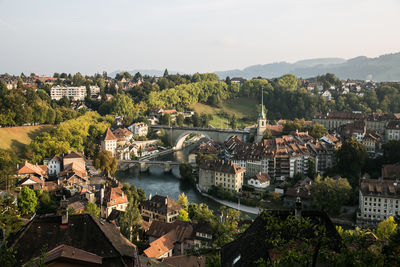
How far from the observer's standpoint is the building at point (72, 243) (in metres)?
7.21

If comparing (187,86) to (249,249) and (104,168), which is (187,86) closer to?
(104,168)

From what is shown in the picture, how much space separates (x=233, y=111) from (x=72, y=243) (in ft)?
217

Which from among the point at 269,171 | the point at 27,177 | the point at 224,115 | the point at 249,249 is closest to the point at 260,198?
the point at 269,171

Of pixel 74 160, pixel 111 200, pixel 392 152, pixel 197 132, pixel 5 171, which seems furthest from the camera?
pixel 197 132

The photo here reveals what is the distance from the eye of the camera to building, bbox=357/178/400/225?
25234 mm

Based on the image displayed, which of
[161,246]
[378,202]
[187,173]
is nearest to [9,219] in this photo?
[161,246]

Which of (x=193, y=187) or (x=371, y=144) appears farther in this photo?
(x=371, y=144)

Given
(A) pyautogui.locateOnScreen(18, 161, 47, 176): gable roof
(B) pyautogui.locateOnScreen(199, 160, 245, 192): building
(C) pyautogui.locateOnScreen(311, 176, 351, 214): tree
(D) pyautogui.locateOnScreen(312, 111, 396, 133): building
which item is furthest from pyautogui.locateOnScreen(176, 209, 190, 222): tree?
(D) pyautogui.locateOnScreen(312, 111, 396, 133): building

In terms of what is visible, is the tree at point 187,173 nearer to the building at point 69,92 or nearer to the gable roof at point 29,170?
the gable roof at point 29,170

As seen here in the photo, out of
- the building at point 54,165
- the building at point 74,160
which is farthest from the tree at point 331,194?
the building at point 54,165

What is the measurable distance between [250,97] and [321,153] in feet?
146

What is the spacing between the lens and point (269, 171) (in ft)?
116

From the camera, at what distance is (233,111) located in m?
72.8

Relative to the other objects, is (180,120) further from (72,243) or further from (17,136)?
(72,243)
